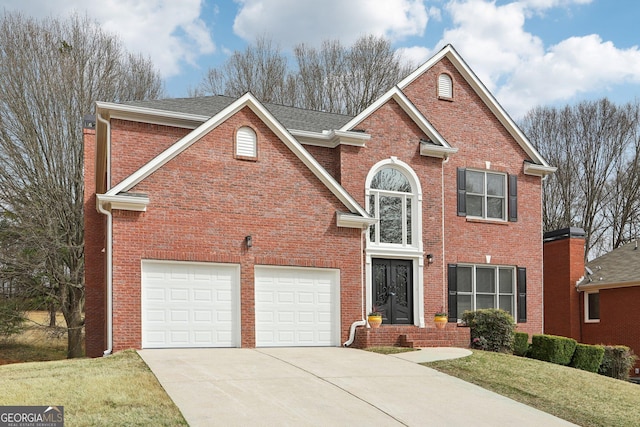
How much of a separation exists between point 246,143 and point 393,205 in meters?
5.84

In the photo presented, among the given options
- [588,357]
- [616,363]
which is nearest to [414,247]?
[588,357]

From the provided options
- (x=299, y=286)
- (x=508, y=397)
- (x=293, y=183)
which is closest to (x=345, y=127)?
(x=293, y=183)

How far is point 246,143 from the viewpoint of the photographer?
18016 millimetres

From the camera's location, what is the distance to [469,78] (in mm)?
24281

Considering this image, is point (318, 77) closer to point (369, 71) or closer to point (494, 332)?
point (369, 71)

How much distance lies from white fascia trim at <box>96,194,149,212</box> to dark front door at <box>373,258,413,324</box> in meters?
7.71

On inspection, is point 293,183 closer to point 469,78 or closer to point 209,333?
point 209,333

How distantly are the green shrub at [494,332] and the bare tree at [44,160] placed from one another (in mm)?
15952

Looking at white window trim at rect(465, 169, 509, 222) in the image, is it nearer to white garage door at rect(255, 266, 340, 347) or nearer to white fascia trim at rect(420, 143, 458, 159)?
white fascia trim at rect(420, 143, 458, 159)

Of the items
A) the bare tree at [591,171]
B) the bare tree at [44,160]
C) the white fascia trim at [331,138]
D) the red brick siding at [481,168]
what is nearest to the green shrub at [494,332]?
the red brick siding at [481,168]

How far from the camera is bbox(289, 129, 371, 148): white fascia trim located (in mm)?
20688

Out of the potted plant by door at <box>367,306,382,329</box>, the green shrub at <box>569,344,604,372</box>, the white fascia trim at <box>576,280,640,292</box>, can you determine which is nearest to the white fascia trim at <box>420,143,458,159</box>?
the potted plant by door at <box>367,306,382,329</box>

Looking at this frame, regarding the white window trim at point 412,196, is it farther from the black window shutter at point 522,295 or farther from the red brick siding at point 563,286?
the red brick siding at point 563,286

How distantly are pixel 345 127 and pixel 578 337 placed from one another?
13453 millimetres
